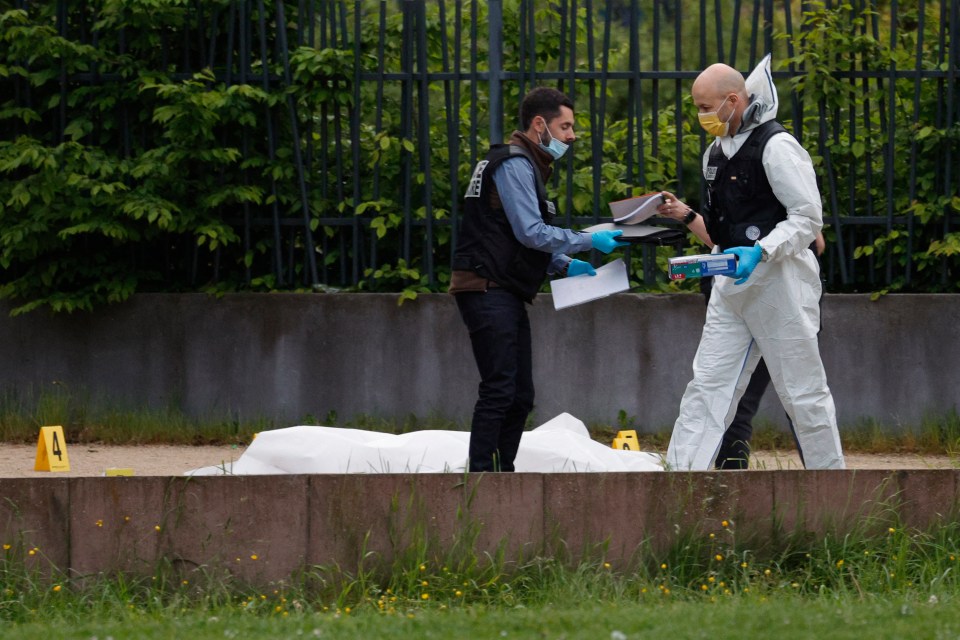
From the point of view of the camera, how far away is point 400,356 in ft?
30.3

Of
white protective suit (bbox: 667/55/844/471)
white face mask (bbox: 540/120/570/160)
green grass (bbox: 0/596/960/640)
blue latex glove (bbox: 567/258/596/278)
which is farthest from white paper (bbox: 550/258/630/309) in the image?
green grass (bbox: 0/596/960/640)

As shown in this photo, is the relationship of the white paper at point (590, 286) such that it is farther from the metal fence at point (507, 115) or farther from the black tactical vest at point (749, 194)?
the metal fence at point (507, 115)

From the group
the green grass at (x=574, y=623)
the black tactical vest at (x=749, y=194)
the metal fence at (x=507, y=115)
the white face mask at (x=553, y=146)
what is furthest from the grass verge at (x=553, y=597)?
the metal fence at (x=507, y=115)

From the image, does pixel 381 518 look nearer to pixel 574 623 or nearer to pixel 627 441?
pixel 574 623

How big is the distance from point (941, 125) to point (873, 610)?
17.4ft

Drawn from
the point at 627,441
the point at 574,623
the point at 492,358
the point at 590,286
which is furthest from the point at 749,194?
the point at 627,441

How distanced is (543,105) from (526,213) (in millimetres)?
521

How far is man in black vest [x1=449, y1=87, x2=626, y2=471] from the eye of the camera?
20.0 ft

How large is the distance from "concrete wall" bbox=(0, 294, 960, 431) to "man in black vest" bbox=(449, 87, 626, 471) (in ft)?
9.61

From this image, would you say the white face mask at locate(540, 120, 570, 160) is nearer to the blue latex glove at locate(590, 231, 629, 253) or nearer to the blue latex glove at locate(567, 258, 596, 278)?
the blue latex glove at locate(590, 231, 629, 253)

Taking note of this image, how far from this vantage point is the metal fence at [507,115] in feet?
30.2

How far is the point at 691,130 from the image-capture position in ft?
31.2

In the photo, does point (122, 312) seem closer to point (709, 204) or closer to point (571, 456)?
point (571, 456)

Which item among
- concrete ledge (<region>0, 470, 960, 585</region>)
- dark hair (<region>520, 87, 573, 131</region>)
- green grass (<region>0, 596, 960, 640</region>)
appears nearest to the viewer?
green grass (<region>0, 596, 960, 640</region>)
